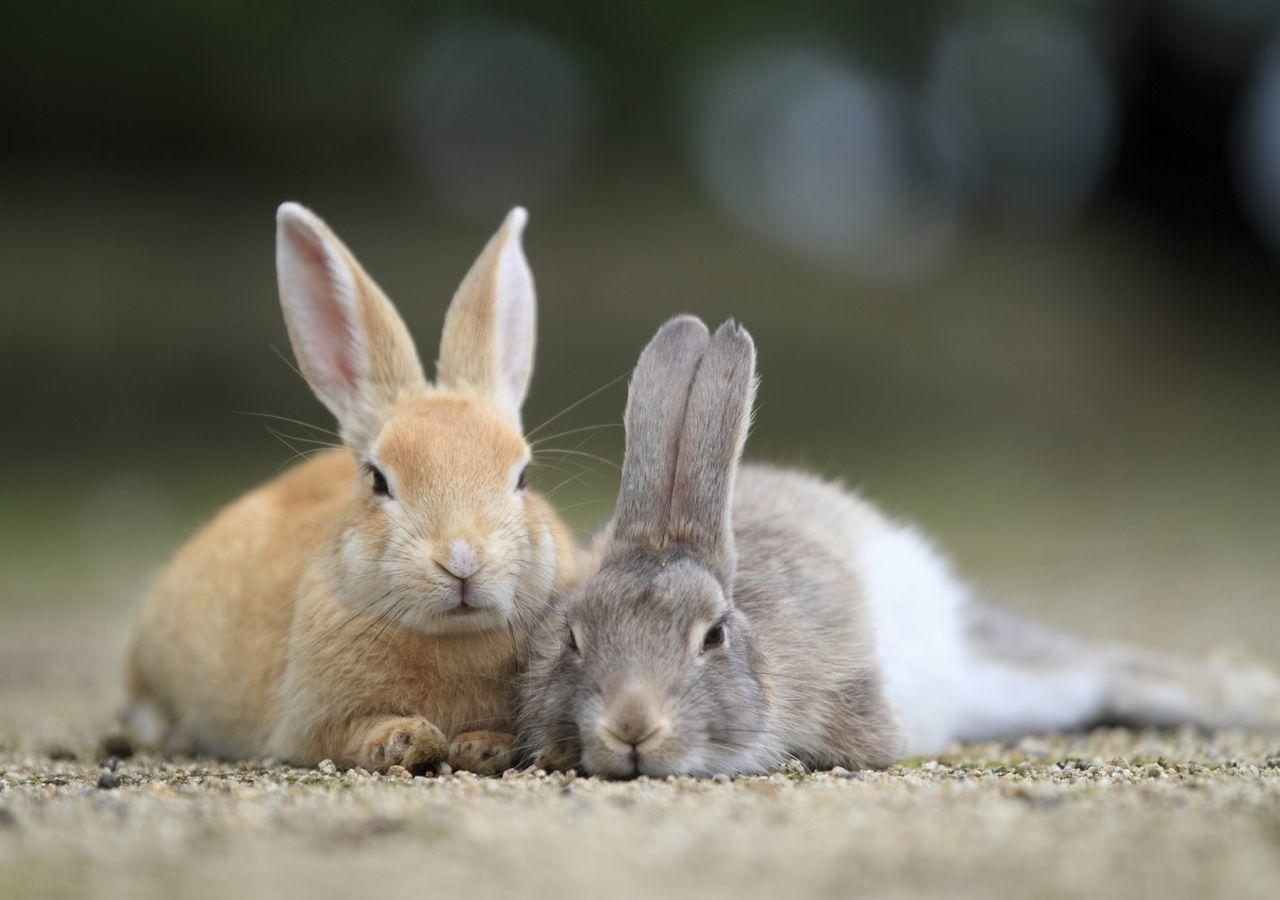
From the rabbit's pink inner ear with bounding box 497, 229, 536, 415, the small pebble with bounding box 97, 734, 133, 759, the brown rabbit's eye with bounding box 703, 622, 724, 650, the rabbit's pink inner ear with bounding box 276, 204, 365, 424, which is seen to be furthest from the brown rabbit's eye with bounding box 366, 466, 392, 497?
the small pebble with bounding box 97, 734, 133, 759

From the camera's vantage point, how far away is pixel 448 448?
16.5 ft

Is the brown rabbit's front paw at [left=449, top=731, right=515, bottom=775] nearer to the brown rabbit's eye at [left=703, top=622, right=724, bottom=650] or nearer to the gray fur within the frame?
the gray fur

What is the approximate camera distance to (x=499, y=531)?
4.88 meters

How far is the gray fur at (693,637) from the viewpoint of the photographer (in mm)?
4465

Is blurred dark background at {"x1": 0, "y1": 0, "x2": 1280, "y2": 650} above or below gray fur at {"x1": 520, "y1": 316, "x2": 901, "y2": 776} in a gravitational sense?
above

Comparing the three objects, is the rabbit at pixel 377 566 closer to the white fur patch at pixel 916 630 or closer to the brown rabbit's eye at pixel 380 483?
the brown rabbit's eye at pixel 380 483

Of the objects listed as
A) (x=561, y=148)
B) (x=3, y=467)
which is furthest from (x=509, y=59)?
(x=3, y=467)

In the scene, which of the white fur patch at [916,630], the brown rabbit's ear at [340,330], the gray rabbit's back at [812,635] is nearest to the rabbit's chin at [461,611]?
the gray rabbit's back at [812,635]

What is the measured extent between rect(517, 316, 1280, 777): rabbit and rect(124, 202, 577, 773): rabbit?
0.89 feet

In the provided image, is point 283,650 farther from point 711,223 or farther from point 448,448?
point 711,223

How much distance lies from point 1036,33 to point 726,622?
21783mm

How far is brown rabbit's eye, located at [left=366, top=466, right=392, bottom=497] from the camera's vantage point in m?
5.09

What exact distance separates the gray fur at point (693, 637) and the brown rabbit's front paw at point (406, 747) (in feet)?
1.04

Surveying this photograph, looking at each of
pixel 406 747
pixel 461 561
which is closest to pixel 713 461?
pixel 461 561
